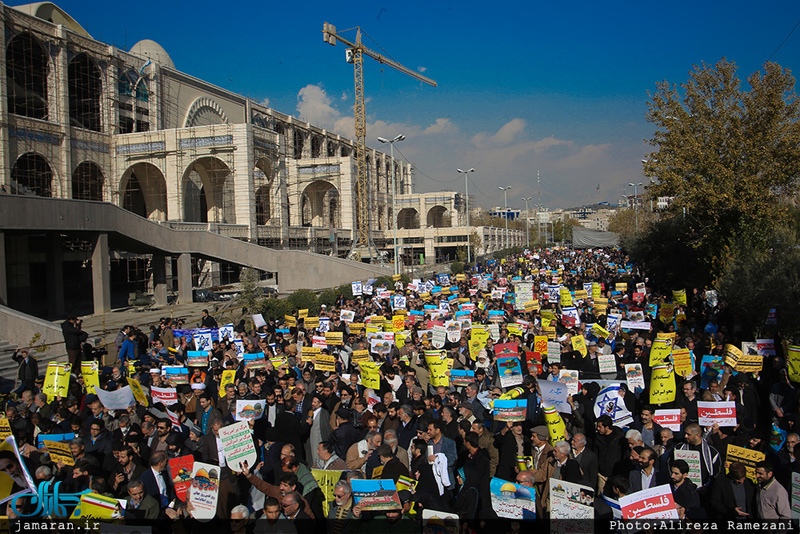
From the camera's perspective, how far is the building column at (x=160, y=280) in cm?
3275

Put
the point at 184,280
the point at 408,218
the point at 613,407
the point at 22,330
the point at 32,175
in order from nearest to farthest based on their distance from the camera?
the point at 613,407 → the point at 22,330 → the point at 184,280 → the point at 32,175 → the point at 408,218

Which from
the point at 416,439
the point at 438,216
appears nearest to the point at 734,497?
the point at 416,439

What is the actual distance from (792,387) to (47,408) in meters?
11.5

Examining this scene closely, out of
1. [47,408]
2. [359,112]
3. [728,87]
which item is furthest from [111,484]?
[359,112]

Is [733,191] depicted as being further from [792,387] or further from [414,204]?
[414,204]

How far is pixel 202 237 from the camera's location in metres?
34.2

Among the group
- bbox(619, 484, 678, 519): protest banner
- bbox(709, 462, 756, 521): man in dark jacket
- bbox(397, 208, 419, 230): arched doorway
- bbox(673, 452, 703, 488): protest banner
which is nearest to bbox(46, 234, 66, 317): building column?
bbox(673, 452, 703, 488): protest banner

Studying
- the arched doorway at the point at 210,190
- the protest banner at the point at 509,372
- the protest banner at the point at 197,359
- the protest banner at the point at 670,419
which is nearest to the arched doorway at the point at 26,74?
the arched doorway at the point at 210,190

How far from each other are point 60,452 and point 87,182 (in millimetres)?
39424

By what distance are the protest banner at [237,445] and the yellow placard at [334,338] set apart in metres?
6.54

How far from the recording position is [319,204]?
224ft

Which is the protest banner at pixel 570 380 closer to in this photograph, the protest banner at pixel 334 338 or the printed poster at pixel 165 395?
the protest banner at pixel 334 338

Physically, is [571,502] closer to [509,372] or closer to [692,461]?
[692,461]

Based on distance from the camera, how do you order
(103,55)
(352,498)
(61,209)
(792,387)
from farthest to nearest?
(103,55), (61,209), (792,387), (352,498)
